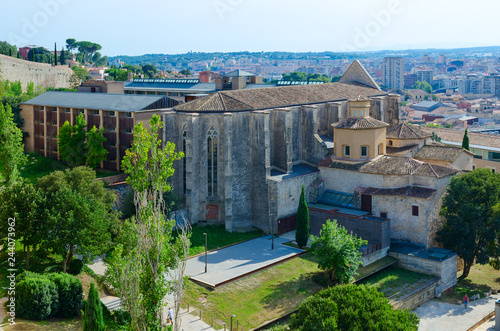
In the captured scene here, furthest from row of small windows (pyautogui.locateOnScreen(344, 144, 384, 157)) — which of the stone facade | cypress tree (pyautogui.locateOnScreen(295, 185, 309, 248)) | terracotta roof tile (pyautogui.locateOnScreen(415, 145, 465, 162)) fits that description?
cypress tree (pyautogui.locateOnScreen(295, 185, 309, 248))

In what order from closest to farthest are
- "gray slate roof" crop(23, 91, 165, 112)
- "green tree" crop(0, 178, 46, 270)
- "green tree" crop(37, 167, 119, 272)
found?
"green tree" crop(0, 178, 46, 270), "green tree" crop(37, 167, 119, 272), "gray slate roof" crop(23, 91, 165, 112)

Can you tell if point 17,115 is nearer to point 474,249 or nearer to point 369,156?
point 369,156

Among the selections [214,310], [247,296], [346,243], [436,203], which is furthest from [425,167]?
[214,310]

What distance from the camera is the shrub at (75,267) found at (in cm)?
3369

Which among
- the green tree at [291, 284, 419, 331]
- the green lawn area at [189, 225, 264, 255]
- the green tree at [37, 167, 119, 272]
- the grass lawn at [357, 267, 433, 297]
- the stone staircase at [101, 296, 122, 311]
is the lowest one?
the grass lawn at [357, 267, 433, 297]

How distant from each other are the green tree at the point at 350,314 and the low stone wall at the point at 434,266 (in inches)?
528

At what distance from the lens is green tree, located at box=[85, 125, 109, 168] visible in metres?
52.2

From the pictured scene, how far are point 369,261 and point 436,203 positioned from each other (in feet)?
25.6

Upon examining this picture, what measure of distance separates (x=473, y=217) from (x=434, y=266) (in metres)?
4.91

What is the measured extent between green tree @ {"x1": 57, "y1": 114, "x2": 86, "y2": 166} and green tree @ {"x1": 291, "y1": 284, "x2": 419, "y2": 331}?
3489 cm

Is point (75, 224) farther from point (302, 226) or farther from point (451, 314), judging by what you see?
point (451, 314)

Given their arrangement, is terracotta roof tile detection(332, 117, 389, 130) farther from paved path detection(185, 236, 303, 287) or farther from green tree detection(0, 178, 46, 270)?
green tree detection(0, 178, 46, 270)

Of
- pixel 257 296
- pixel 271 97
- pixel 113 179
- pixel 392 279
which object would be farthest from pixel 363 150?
pixel 113 179

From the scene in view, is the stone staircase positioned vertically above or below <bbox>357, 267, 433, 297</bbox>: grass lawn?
above
